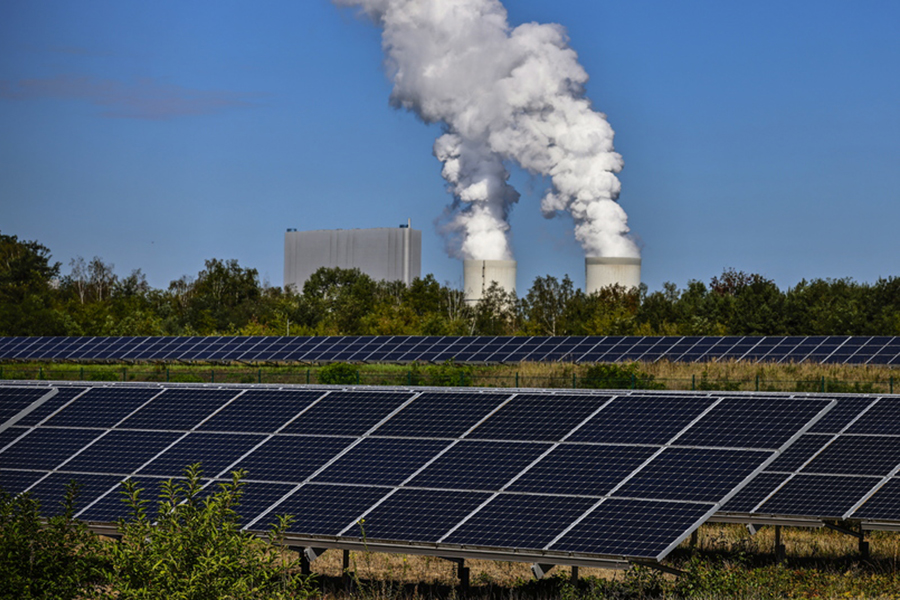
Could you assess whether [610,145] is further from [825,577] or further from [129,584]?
[129,584]

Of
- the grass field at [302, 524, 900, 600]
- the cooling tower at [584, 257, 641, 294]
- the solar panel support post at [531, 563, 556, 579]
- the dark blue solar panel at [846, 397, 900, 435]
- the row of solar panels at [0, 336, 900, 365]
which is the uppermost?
the cooling tower at [584, 257, 641, 294]

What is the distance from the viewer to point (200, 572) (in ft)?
31.6

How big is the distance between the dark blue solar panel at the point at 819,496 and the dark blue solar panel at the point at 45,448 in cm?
1192

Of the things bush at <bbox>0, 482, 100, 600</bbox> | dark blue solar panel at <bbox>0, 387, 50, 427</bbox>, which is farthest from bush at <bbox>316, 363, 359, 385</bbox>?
bush at <bbox>0, 482, 100, 600</bbox>

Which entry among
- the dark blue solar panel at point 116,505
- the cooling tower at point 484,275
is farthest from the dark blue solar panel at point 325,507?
the cooling tower at point 484,275

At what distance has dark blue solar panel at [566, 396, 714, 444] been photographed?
613 inches

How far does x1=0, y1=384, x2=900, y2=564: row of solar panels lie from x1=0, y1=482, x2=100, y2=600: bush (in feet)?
8.77

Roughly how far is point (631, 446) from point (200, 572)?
756cm

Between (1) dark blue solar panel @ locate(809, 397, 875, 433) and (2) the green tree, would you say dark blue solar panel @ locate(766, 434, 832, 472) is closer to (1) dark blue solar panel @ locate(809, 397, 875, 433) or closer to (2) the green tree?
(1) dark blue solar panel @ locate(809, 397, 875, 433)

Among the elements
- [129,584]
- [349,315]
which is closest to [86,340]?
[349,315]

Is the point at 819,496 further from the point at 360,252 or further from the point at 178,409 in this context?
the point at 360,252

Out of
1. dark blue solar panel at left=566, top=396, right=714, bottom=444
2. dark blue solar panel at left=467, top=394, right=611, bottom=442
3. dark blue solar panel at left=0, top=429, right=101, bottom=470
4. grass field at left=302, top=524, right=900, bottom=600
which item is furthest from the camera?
dark blue solar panel at left=0, top=429, right=101, bottom=470

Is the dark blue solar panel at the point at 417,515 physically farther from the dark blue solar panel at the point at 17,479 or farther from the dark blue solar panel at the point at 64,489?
the dark blue solar panel at the point at 17,479

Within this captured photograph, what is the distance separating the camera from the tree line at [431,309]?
7819cm
